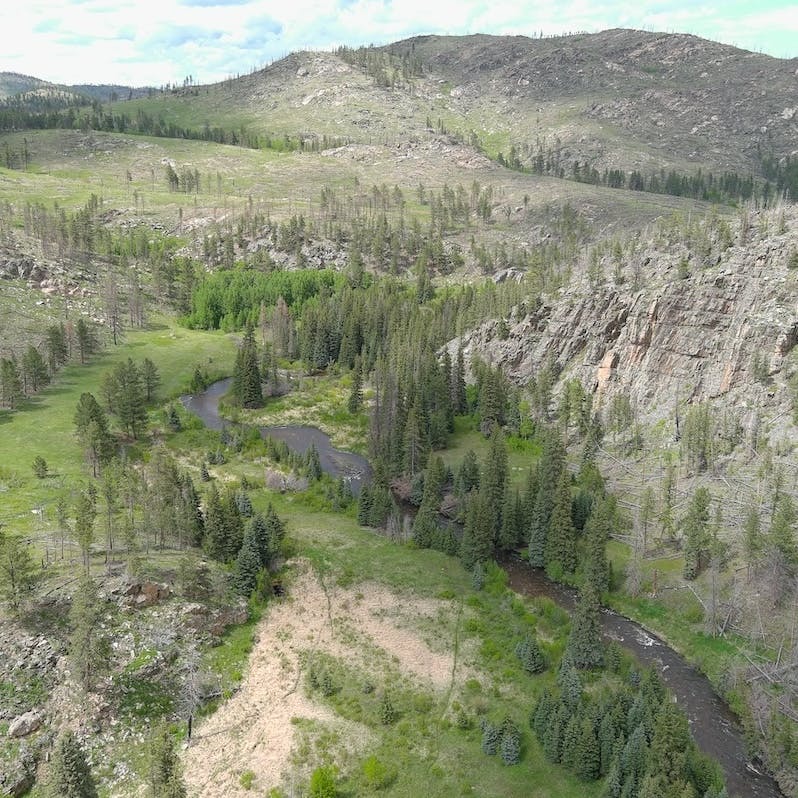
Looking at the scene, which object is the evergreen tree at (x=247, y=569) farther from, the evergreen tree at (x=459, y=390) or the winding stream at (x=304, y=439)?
the evergreen tree at (x=459, y=390)

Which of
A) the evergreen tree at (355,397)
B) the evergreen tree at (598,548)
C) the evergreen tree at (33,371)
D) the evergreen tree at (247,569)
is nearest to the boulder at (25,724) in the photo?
the evergreen tree at (247,569)

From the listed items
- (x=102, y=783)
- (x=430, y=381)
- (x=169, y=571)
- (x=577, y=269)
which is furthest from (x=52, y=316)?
(x=102, y=783)

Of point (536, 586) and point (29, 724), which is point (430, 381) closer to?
point (536, 586)

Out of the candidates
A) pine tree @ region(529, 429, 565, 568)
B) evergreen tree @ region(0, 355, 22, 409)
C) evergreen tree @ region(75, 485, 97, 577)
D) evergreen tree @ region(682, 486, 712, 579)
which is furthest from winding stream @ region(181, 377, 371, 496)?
evergreen tree @ region(682, 486, 712, 579)

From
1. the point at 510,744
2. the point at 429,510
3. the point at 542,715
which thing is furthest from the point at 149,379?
the point at 510,744

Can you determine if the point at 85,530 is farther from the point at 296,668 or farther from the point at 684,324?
the point at 684,324

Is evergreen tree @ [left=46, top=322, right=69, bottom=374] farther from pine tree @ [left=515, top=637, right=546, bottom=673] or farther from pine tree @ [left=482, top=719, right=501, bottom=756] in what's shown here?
pine tree @ [left=482, top=719, right=501, bottom=756]
